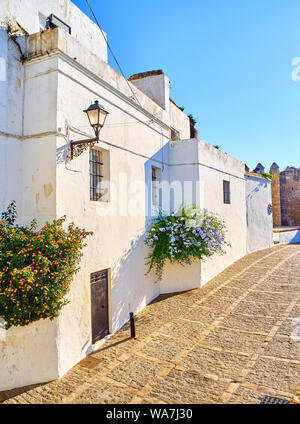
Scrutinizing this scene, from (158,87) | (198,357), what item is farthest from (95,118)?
(158,87)

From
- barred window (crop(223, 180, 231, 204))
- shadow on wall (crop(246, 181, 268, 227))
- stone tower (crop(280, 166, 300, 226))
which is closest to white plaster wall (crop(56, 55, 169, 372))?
barred window (crop(223, 180, 231, 204))

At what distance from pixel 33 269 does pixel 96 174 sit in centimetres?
290

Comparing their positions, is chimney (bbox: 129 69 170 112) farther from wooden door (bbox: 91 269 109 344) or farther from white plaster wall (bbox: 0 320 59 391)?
white plaster wall (bbox: 0 320 59 391)

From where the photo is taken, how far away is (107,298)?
22.1 feet

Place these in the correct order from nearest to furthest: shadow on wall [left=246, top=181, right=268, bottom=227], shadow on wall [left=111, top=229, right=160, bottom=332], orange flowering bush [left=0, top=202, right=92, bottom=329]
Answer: orange flowering bush [left=0, top=202, right=92, bottom=329] → shadow on wall [left=111, top=229, right=160, bottom=332] → shadow on wall [left=246, top=181, right=268, bottom=227]

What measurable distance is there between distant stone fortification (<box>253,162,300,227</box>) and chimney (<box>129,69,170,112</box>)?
1487cm

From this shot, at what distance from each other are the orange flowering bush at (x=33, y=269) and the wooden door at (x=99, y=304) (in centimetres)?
133

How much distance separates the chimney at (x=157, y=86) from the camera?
33.4ft

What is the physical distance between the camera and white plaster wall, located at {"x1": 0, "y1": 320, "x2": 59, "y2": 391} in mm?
4629

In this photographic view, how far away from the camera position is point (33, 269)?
445cm

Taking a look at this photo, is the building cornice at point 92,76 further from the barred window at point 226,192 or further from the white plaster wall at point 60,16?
the barred window at point 226,192

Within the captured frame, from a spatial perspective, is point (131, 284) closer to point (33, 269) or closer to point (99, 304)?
point (99, 304)

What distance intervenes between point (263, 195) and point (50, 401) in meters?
15.1

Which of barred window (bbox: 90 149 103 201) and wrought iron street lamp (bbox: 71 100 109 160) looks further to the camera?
barred window (bbox: 90 149 103 201)
